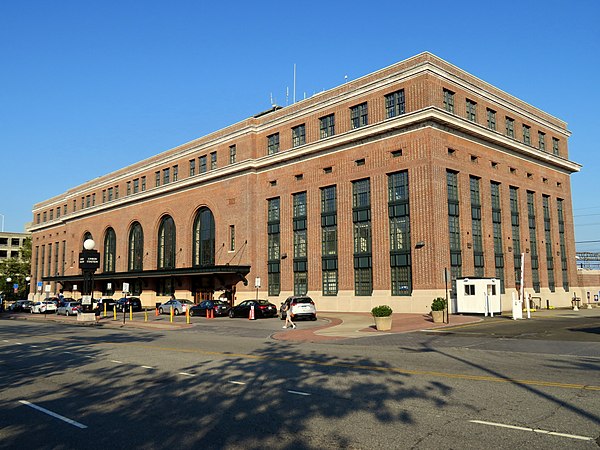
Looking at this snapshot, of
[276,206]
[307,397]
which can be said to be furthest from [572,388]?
[276,206]

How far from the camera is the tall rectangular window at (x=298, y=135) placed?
156ft

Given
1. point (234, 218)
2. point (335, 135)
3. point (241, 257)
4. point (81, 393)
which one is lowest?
point (81, 393)

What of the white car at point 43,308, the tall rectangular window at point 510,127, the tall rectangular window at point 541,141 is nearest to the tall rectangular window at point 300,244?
the tall rectangular window at point 510,127

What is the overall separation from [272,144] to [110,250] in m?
34.5

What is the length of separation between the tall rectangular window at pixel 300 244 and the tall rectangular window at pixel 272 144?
5.39 metres

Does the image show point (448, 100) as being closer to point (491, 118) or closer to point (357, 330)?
point (491, 118)

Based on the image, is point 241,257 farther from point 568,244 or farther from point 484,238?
point 568,244

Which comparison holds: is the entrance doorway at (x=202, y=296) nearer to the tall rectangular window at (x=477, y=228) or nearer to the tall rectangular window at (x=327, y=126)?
the tall rectangular window at (x=327, y=126)

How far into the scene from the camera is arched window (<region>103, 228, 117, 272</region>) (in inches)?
2832

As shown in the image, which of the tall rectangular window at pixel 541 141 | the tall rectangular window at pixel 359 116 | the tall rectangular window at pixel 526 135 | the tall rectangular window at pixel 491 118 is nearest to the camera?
the tall rectangular window at pixel 359 116

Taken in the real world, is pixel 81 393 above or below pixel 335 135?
below

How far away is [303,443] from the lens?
6797mm

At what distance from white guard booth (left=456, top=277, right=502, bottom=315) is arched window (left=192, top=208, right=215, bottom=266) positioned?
89.7 ft

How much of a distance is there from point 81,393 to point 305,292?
35.5 m
